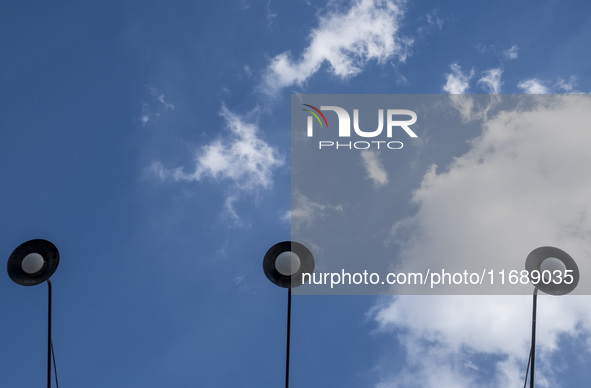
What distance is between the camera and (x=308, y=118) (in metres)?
26.5

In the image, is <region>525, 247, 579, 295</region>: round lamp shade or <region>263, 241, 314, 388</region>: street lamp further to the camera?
<region>263, 241, 314, 388</region>: street lamp

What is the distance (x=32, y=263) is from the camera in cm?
1306

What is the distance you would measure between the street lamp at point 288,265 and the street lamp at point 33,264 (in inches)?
235

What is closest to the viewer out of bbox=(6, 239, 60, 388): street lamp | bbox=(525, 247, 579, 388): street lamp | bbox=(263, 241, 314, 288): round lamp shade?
bbox=(525, 247, 579, 388): street lamp

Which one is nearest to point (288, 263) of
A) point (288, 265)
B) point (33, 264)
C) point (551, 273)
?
point (288, 265)

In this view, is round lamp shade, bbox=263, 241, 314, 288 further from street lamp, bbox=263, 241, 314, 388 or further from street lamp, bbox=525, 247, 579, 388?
street lamp, bbox=525, 247, 579, 388

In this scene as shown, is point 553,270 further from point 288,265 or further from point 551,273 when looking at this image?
point 288,265

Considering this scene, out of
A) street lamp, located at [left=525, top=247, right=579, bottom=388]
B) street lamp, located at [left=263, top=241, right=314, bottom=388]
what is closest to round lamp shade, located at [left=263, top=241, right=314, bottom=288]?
street lamp, located at [left=263, top=241, right=314, bottom=388]

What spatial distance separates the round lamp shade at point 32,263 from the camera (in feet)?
42.9

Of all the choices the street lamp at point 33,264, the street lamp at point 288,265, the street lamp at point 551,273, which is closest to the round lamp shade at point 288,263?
the street lamp at point 288,265

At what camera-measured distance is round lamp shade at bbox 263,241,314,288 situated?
1260 centimetres

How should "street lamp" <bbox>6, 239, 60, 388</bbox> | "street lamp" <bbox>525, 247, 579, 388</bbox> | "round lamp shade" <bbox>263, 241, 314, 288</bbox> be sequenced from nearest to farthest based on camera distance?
"street lamp" <bbox>525, 247, 579, 388</bbox>, "round lamp shade" <bbox>263, 241, 314, 288</bbox>, "street lamp" <bbox>6, 239, 60, 388</bbox>

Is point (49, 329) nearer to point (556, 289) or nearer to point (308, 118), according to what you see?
point (556, 289)

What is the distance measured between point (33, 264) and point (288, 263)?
6883 mm
